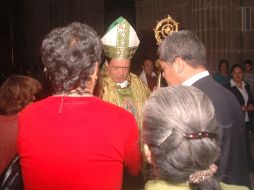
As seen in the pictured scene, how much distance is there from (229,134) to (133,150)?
0.63 meters

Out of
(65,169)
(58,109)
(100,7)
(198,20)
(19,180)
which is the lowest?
(19,180)

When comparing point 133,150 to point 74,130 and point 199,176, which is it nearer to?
point 74,130

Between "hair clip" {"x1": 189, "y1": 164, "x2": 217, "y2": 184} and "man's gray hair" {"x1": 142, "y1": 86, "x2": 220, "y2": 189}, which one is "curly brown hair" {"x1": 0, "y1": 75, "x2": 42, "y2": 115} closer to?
"man's gray hair" {"x1": 142, "y1": 86, "x2": 220, "y2": 189}

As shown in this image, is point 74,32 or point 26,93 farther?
point 26,93

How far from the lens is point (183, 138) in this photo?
4.48ft

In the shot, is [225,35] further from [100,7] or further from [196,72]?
[196,72]

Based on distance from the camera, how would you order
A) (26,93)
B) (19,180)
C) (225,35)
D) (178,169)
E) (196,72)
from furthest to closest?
(225,35) → (26,93) → (196,72) → (19,180) → (178,169)

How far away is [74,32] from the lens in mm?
1771

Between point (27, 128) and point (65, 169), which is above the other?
point (27, 128)

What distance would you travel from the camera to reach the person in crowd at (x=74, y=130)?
169cm

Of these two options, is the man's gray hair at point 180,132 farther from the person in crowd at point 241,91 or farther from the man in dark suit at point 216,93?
the person in crowd at point 241,91

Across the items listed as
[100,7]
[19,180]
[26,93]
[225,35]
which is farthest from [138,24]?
[19,180]

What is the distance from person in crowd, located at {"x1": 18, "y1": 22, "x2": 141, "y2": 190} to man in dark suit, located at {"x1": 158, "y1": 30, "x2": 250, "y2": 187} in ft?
1.87

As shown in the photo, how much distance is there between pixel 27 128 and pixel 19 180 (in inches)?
14.1
